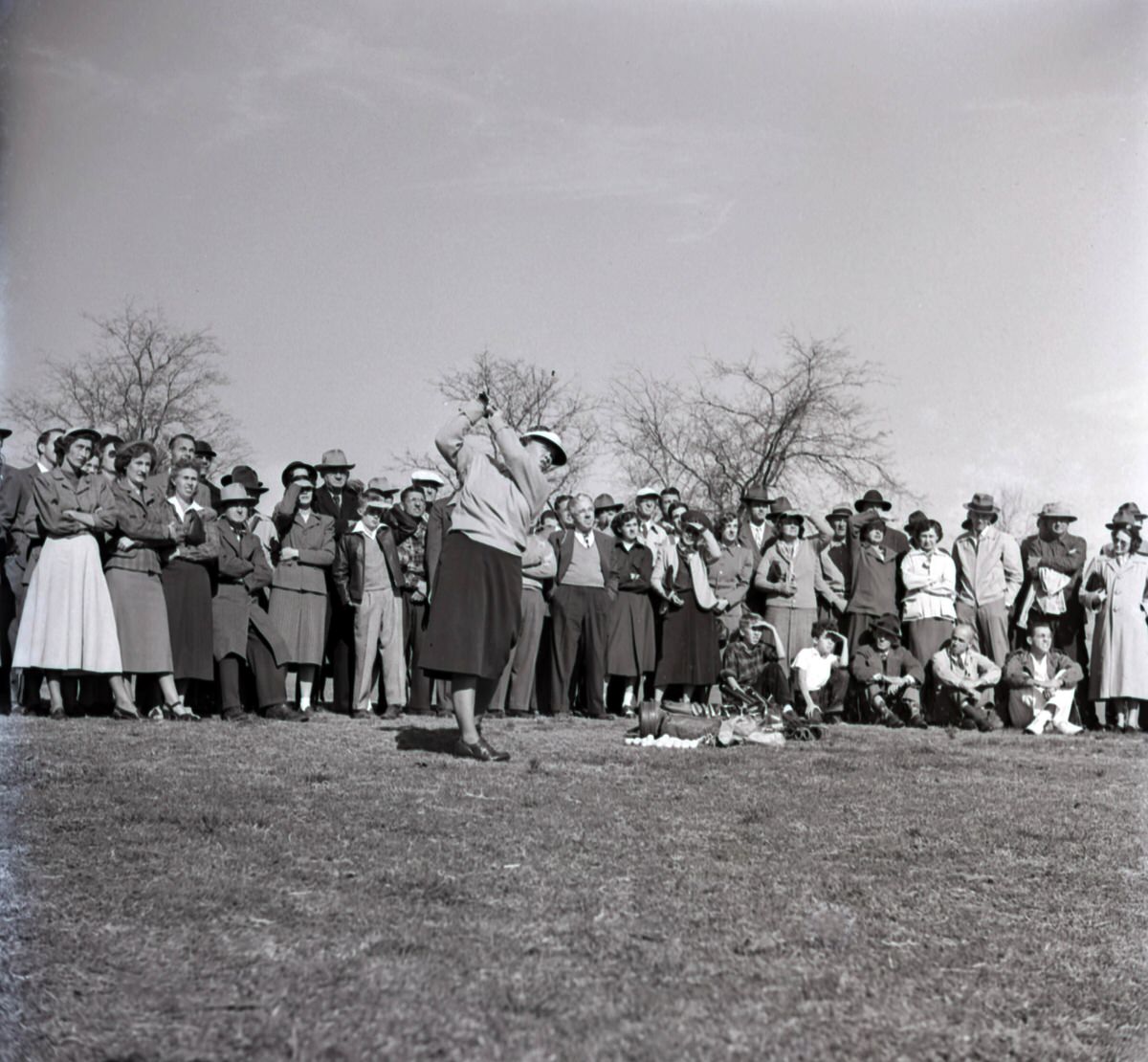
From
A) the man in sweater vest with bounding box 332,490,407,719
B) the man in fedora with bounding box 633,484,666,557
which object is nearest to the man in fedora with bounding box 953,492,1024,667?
the man in fedora with bounding box 633,484,666,557

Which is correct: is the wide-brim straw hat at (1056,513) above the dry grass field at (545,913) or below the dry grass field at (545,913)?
above

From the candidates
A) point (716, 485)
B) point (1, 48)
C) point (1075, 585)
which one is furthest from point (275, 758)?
point (716, 485)

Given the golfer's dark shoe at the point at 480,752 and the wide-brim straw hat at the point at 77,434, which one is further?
the wide-brim straw hat at the point at 77,434

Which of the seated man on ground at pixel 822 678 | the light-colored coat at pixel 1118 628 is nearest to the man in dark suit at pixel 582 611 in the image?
the seated man on ground at pixel 822 678

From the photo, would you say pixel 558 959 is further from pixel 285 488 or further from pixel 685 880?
Answer: pixel 285 488

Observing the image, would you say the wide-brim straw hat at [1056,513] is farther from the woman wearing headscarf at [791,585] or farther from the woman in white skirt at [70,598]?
the woman in white skirt at [70,598]

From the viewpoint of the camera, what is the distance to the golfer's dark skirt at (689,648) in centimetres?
1191

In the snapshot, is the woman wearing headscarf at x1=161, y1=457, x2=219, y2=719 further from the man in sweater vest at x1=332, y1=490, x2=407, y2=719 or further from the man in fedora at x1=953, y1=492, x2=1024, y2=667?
the man in fedora at x1=953, y1=492, x2=1024, y2=667

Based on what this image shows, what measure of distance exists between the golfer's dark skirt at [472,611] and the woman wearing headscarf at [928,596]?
20.6 feet

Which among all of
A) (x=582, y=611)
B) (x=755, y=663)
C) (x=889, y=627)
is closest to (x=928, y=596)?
(x=889, y=627)

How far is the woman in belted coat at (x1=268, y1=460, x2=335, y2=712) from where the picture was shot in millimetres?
11062

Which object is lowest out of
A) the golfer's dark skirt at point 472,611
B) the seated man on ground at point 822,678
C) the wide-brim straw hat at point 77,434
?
the seated man on ground at point 822,678

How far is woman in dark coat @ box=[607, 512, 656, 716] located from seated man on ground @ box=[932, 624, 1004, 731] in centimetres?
278

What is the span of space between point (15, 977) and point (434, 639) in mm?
4393
